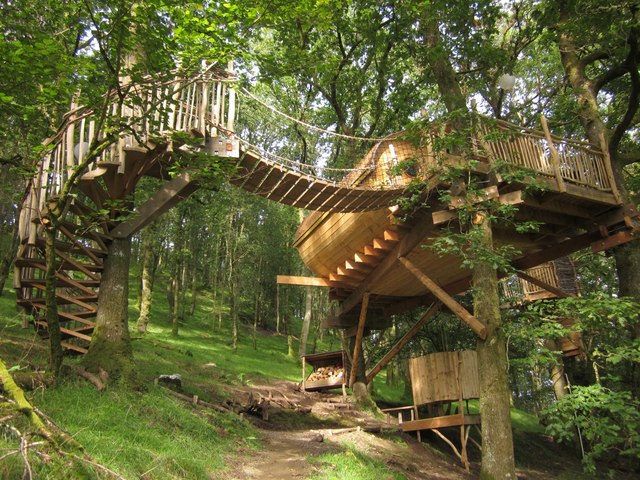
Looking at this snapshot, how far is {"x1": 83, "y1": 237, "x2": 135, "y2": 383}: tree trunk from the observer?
263 inches

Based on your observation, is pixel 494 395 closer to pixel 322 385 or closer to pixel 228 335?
pixel 322 385

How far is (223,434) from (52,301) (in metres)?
3.51

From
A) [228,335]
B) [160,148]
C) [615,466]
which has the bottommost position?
[615,466]

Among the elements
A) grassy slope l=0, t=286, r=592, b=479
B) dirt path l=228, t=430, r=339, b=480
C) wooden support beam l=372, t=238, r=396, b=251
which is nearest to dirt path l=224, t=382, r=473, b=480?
dirt path l=228, t=430, r=339, b=480

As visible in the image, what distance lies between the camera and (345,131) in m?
14.4

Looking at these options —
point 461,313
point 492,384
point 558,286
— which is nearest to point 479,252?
point 461,313

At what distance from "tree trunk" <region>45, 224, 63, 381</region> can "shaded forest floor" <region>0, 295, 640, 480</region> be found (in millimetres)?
377

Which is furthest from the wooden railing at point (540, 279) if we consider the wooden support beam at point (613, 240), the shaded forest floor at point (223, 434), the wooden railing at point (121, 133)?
the wooden railing at point (121, 133)

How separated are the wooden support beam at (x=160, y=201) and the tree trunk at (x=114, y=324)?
275 mm

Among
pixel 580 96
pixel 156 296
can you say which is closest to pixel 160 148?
pixel 580 96

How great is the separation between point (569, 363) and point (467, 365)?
6.61 meters

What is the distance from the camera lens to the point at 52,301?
4953 mm

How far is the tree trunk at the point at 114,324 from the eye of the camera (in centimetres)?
669

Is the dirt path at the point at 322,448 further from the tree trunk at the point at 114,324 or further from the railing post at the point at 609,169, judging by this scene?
the railing post at the point at 609,169
